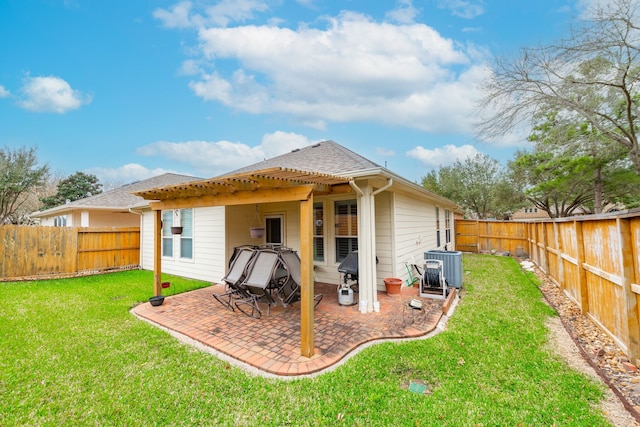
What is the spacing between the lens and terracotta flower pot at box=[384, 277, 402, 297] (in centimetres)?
613

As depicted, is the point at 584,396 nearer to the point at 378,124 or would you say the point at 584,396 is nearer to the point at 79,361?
the point at 79,361

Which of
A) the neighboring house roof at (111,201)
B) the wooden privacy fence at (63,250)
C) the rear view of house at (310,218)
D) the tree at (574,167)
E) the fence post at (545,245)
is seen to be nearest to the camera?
the rear view of house at (310,218)

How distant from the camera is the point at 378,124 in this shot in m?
14.1

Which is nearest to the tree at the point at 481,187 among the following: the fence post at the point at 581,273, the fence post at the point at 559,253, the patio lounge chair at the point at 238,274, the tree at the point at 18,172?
the fence post at the point at 559,253

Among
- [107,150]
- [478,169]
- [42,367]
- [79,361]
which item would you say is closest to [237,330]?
[79,361]

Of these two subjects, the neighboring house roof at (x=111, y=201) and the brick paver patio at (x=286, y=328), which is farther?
the neighboring house roof at (x=111, y=201)

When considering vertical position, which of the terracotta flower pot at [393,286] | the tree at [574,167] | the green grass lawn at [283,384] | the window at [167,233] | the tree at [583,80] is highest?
the tree at [583,80]

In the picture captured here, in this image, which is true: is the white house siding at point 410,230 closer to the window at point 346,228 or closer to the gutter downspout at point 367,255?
the window at point 346,228

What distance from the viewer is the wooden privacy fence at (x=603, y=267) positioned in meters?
3.20

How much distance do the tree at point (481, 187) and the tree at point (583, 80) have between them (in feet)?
39.4

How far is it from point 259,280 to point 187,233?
4.71m

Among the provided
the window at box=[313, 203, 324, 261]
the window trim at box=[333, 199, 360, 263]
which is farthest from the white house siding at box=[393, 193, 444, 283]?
the window at box=[313, 203, 324, 261]

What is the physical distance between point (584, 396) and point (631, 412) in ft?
1.01

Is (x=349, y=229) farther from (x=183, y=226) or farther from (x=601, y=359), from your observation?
(x=183, y=226)
